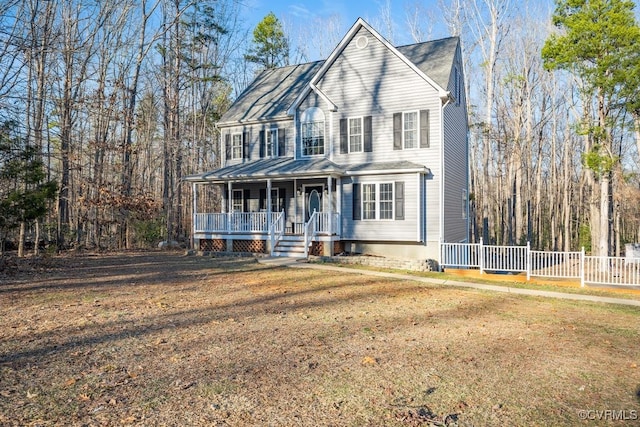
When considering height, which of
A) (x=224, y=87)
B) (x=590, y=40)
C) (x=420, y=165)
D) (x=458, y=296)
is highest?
(x=224, y=87)

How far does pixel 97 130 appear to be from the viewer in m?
24.0

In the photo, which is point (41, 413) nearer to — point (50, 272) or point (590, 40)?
point (50, 272)

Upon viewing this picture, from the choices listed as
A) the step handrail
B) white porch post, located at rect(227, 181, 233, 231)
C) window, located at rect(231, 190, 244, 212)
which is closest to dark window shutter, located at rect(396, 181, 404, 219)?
the step handrail

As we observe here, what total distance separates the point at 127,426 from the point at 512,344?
540cm

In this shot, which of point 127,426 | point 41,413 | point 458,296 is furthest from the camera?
point 458,296

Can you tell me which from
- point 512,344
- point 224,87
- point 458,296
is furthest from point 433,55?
point 224,87

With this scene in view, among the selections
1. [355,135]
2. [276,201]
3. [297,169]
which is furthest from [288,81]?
[297,169]

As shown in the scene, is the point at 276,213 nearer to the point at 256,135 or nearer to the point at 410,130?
the point at 256,135

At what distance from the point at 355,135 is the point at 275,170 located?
12.7 feet

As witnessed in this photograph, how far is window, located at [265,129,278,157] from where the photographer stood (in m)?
20.9

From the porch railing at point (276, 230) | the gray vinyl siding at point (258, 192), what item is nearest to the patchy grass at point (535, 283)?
the porch railing at point (276, 230)

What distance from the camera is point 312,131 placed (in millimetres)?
19500

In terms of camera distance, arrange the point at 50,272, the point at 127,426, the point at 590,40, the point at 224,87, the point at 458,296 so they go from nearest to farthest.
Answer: the point at 127,426 → the point at 458,296 → the point at 50,272 → the point at 590,40 → the point at 224,87

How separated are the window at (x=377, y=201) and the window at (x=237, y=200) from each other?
270 inches
